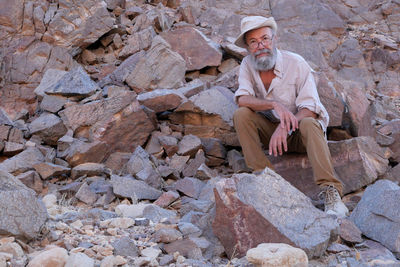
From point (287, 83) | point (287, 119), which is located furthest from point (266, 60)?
point (287, 119)

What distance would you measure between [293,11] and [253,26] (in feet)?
22.9

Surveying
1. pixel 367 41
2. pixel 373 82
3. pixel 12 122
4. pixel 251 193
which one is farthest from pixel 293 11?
pixel 251 193

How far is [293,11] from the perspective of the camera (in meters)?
10.4

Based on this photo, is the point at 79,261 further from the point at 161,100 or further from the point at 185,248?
the point at 161,100

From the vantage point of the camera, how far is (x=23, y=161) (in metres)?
4.68

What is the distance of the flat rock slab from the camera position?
2.57 m

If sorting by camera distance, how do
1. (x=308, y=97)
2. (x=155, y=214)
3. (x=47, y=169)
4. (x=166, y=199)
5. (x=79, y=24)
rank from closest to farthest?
(x=155, y=214) < (x=166, y=199) < (x=308, y=97) < (x=47, y=169) < (x=79, y=24)

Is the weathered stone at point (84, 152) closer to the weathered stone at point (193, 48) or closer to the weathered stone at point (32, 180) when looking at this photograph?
the weathered stone at point (32, 180)

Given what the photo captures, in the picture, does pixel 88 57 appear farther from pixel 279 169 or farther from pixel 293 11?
pixel 293 11

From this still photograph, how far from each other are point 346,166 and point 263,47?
1.46m

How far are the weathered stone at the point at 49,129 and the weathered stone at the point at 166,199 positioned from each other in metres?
2.04

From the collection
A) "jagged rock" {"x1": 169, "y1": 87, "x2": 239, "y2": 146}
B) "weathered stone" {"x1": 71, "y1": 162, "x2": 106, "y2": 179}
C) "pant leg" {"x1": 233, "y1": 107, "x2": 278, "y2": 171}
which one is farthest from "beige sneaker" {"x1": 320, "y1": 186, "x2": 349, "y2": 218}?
"weathered stone" {"x1": 71, "y1": 162, "x2": 106, "y2": 179}

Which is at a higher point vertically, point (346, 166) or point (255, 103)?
point (255, 103)

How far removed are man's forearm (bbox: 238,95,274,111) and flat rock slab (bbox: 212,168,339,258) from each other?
1213 mm
